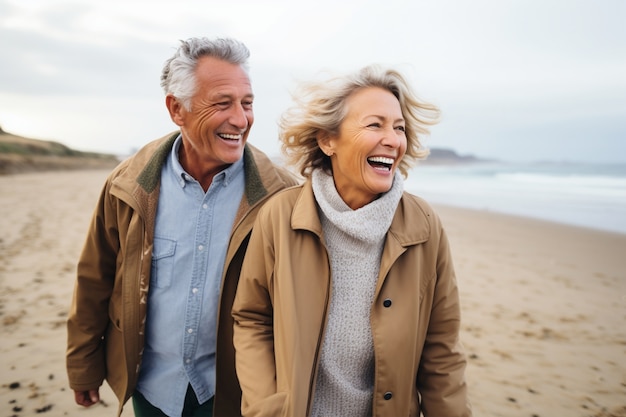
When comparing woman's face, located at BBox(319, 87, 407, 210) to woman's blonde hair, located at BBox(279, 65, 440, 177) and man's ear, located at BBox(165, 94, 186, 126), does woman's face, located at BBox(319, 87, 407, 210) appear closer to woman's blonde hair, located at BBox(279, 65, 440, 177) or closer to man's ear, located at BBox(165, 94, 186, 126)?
woman's blonde hair, located at BBox(279, 65, 440, 177)

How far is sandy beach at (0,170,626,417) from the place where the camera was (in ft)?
11.8

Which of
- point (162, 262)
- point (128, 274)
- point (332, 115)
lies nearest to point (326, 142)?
point (332, 115)

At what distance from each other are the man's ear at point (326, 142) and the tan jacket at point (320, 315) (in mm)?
221

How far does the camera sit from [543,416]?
348 cm

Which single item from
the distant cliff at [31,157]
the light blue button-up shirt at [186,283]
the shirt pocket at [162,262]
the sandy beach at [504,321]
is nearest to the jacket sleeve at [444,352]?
the light blue button-up shirt at [186,283]

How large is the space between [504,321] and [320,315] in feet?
14.3

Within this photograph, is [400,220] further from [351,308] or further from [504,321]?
[504,321]

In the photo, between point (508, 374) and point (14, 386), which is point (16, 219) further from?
point (508, 374)

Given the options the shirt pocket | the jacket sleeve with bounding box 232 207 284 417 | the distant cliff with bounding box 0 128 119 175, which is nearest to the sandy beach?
the shirt pocket

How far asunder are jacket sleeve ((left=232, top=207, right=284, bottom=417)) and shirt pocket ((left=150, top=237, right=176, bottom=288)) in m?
0.42

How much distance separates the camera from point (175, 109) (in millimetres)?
2113

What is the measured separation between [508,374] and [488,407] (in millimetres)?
636

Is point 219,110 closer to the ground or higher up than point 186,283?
higher up

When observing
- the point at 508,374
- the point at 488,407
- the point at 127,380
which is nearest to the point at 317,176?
the point at 127,380
